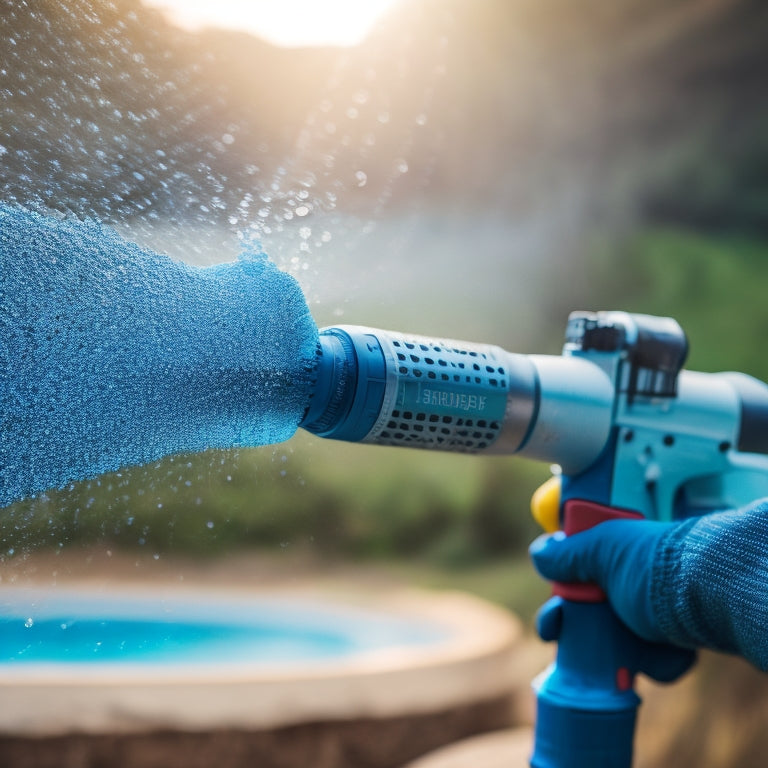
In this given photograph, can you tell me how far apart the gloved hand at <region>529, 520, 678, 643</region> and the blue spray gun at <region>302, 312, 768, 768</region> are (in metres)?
0.02

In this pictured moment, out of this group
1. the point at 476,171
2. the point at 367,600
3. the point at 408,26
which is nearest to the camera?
the point at 408,26

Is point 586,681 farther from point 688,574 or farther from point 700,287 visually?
point 700,287

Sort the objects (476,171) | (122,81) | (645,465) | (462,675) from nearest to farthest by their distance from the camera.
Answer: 1. (122,81)
2. (645,465)
3. (462,675)
4. (476,171)

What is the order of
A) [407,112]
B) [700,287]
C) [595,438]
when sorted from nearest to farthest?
[595,438] < [407,112] < [700,287]

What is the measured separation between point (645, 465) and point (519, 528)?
124 cm

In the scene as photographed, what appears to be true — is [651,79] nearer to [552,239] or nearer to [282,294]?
[552,239]

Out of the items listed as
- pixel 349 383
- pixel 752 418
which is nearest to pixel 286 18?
pixel 349 383

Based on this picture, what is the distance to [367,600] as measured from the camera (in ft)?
5.81

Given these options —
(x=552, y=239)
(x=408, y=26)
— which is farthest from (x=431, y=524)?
(x=408, y=26)

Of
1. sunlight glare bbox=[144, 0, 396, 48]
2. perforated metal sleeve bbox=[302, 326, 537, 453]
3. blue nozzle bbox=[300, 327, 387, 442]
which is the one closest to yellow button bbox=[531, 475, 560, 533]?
perforated metal sleeve bbox=[302, 326, 537, 453]

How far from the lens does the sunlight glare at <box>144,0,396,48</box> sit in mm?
561

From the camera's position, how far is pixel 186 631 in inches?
22.2

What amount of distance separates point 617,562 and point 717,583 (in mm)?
98

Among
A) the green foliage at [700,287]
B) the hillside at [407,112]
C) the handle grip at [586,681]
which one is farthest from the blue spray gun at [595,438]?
the green foliage at [700,287]
